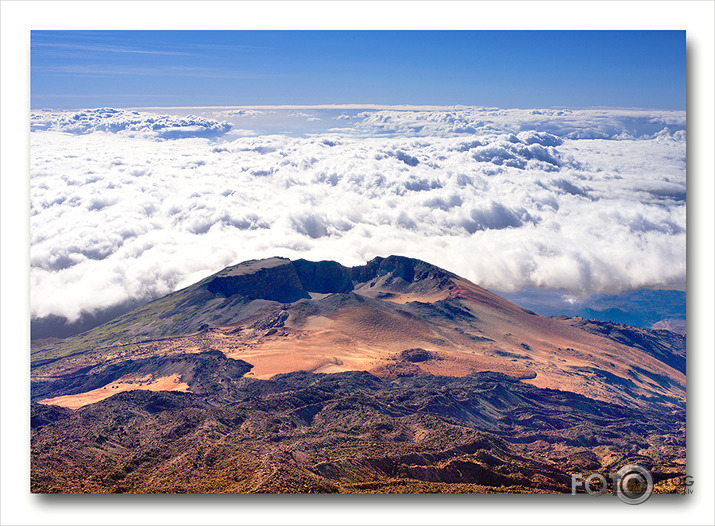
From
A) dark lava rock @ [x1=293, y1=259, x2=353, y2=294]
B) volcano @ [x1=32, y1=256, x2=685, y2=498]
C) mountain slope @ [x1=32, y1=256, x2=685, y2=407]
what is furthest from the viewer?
dark lava rock @ [x1=293, y1=259, x2=353, y2=294]

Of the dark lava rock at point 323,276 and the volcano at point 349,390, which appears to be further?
the dark lava rock at point 323,276

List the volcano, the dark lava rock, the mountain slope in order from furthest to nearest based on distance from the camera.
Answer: the dark lava rock
the mountain slope
the volcano

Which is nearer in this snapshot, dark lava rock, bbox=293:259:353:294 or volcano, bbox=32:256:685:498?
volcano, bbox=32:256:685:498

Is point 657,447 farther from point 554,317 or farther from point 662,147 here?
point 554,317

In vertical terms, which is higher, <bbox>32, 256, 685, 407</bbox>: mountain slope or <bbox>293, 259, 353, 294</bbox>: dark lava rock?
<bbox>293, 259, 353, 294</bbox>: dark lava rock

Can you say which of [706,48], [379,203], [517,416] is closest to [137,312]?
[379,203]

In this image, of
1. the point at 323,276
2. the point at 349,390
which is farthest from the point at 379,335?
the point at 323,276

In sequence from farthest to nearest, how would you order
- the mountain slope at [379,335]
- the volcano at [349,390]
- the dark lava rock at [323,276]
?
the dark lava rock at [323,276] < the mountain slope at [379,335] < the volcano at [349,390]

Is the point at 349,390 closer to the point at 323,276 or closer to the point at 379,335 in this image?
the point at 379,335

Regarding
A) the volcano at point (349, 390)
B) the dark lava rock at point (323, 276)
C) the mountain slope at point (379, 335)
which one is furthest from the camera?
the dark lava rock at point (323, 276)
